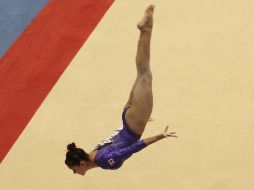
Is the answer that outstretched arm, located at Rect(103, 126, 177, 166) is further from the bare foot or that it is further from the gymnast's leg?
the bare foot

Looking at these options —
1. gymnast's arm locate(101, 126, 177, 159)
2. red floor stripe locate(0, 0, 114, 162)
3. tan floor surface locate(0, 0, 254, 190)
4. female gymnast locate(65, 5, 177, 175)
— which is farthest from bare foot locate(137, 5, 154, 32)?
red floor stripe locate(0, 0, 114, 162)

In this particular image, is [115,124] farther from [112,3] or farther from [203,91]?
[112,3]

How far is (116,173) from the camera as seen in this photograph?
6434 mm

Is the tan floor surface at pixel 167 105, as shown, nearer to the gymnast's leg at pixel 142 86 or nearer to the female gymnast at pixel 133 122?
the female gymnast at pixel 133 122

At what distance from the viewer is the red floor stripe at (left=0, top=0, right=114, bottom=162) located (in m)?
7.38

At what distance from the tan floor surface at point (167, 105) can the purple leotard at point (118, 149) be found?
1.28 metres

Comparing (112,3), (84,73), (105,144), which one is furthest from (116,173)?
(112,3)

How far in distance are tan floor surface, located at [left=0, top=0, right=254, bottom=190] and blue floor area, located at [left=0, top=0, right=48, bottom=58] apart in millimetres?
1434

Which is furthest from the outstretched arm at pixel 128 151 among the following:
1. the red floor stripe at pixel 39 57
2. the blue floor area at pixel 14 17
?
the blue floor area at pixel 14 17

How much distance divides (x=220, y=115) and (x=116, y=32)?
8.29 ft

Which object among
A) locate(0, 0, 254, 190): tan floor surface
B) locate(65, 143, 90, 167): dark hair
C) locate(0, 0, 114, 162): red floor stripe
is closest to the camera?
locate(65, 143, 90, 167): dark hair

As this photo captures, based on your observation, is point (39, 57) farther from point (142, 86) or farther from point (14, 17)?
point (142, 86)

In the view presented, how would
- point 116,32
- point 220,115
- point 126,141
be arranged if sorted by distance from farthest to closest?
1. point 116,32
2. point 220,115
3. point 126,141

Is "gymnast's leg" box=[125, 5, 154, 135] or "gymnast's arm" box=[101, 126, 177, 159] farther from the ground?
"gymnast's leg" box=[125, 5, 154, 135]
